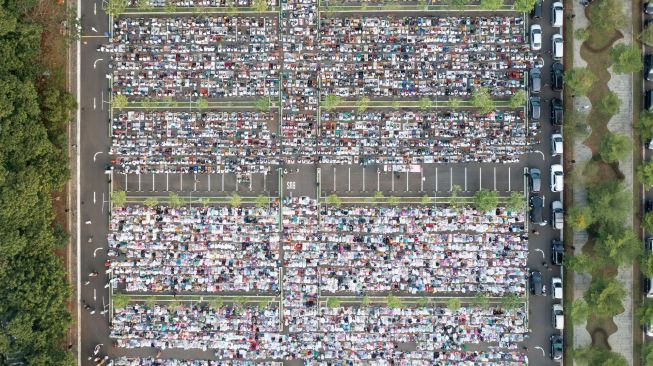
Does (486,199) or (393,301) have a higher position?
(486,199)

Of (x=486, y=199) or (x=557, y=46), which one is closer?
(x=486, y=199)

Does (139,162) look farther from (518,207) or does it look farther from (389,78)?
(518,207)

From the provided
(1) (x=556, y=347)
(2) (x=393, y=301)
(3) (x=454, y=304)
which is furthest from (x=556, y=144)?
(2) (x=393, y=301)

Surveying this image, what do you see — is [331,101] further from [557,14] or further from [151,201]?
[557,14]

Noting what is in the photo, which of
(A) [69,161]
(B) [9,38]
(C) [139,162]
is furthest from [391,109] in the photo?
(B) [9,38]

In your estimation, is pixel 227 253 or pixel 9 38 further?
pixel 227 253

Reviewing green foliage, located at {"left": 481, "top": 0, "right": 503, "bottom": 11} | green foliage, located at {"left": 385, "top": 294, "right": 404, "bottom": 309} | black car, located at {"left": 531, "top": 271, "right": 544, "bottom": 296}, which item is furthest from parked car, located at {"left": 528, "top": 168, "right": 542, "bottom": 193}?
green foliage, located at {"left": 385, "top": 294, "right": 404, "bottom": 309}


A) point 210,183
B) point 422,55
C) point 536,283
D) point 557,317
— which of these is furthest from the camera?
point 210,183
